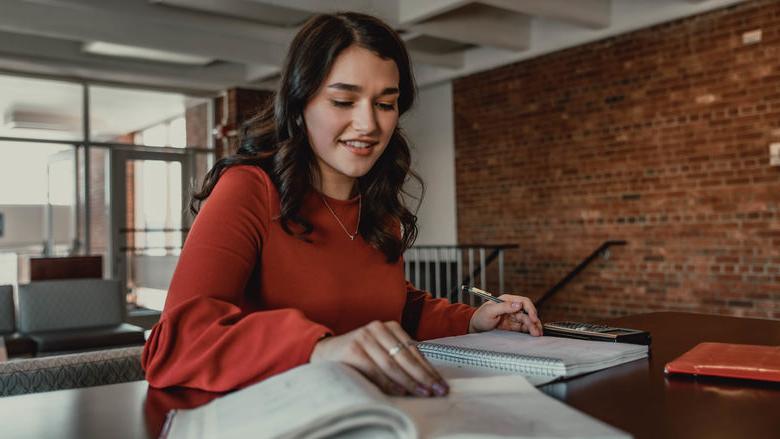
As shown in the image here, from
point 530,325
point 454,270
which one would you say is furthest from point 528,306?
point 454,270

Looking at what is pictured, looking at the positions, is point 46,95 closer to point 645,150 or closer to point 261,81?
point 261,81

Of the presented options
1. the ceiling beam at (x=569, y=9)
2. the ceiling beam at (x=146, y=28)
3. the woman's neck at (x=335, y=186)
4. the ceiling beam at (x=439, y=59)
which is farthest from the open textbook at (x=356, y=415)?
the ceiling beam at (x=439, y=59)

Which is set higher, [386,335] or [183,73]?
[183,73]

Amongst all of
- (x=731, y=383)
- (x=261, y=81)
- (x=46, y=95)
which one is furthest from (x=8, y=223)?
(x=731, y=383)

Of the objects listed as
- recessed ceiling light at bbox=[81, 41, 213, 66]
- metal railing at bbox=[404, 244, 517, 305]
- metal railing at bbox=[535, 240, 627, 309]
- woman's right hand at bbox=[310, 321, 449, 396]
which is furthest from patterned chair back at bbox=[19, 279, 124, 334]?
woman's right hand at bbox=[310, 321, 449, 396]

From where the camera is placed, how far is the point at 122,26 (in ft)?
21.1

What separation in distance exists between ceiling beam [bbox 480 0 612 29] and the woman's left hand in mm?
4482

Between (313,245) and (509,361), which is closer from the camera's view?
(509,361)

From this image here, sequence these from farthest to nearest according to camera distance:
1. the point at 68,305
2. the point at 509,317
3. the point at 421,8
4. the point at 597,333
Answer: the point at 421,8, the point at 68,305, the point at 509,317, the point at 597,333

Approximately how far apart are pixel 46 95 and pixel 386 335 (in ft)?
25.9

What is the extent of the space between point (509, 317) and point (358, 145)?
494 millimetres

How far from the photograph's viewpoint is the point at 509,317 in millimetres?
1407

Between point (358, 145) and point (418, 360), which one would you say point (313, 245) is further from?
point (418, 360)

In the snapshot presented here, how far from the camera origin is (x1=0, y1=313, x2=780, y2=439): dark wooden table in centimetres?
75
